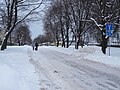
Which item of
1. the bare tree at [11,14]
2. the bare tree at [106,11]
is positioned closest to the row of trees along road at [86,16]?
the bare tree at [106,11]

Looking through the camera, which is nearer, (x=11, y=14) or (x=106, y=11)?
(x=106, y=11)

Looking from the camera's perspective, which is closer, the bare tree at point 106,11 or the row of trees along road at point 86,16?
the bare tree at point 106,11

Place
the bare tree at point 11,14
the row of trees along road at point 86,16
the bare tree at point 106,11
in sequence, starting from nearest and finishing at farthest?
1. the bare tree at point 106,11
2. the row of trees along road at point 86,16
3. the bare tree at point 11,14

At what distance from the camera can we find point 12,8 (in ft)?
130

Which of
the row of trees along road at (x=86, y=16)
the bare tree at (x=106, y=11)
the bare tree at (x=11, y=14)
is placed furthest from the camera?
the bare tree at (x=11, y=14)

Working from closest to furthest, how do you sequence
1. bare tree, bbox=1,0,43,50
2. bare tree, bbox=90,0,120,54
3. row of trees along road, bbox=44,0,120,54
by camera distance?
bare tree, bbox=90,0,120,54 → row of trees along road, bbox=44,0,120,54 → bare tree, bbox=1,0,43,50

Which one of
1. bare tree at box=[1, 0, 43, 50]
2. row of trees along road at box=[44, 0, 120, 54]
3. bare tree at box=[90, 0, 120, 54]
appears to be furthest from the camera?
bare tree at box=[1, 0, 43, 50]

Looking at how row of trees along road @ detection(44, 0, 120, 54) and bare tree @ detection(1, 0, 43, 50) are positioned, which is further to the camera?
bare tree @ detection(1, 0, 43, 50)

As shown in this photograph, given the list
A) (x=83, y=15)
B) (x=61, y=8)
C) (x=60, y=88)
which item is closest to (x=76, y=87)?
(x=60, y=88)

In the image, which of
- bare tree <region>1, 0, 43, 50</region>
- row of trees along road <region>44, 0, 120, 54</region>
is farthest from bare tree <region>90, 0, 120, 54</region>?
bare tree <region>1, 0, 43, 50</region>

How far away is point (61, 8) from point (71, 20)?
3977 mm

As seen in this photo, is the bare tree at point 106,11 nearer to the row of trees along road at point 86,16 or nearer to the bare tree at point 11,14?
the row of trees along road at point 86,16

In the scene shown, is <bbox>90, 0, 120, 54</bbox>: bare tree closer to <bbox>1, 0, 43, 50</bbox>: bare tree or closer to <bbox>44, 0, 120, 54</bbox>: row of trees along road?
<bbox>44, 0, 120, 54</bbox>: row of trees along road

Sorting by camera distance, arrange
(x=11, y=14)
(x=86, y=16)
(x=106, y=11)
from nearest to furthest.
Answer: (x=106, y=11) < (x=11, y=14) < (x=86, y=16)
